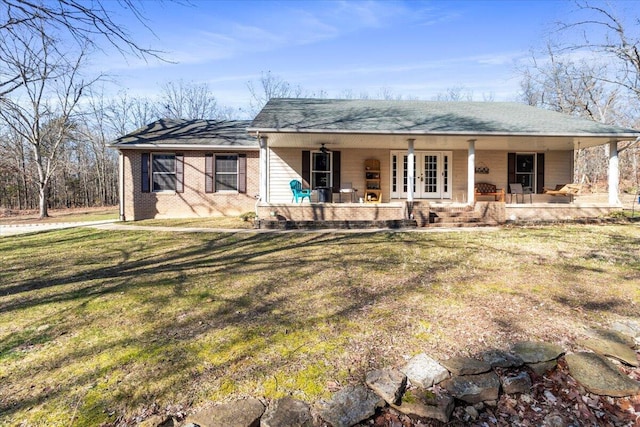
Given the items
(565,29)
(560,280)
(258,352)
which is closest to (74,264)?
(258,352)

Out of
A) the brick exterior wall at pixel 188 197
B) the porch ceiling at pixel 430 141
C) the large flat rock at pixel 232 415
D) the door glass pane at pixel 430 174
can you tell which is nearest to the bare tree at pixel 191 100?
the brick exterior wall at pixel 188 197

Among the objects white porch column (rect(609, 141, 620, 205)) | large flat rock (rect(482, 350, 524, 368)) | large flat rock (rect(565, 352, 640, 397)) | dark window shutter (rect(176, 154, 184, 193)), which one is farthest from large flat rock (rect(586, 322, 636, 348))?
dark window shutter (rect(176, 154, 184, 193))

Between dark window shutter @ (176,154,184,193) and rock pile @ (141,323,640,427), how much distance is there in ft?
40.0

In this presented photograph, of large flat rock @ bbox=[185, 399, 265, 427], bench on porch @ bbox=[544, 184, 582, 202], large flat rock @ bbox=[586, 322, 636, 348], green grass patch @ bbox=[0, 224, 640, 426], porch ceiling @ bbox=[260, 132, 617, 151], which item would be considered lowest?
large flat rock @ bbox=[185, 399, 265, 427]

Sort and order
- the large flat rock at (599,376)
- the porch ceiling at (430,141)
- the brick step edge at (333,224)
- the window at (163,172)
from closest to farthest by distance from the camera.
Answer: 1. the large flat rock at (599,376)
2. the brick step edge at (333,224)
3. the porch ceiling at (430,141)
4. the window at (163,172)

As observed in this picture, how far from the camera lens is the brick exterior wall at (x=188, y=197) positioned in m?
12.9

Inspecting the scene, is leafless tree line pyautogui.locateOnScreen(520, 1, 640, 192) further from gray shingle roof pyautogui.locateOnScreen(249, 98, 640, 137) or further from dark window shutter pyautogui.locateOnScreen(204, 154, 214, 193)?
dark window shutter pyautogui.locateOnScreen(204, 154, 214, 193)

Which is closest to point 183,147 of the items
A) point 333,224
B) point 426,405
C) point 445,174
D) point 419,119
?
point 333,224

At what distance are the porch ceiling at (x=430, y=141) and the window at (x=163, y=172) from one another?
4207 mm

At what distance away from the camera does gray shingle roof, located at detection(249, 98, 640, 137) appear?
958 cm

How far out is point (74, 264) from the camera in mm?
5582

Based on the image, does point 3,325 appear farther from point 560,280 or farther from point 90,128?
point 90,128

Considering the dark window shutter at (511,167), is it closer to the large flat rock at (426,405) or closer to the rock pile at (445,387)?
the rock pile at (445,387)

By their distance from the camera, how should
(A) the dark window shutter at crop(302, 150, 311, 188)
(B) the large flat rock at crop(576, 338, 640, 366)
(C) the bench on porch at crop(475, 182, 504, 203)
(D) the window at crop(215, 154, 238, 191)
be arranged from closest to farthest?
1. (B) the large flat rock at crop(576, 338, 640, 366)
2. (C) the bench on porch at crop(475, 182, 504, 203)
3. (A) the dark window shutter at crop(302, 150, 311, 188)
4. (D) the window at crop(215, 154, 238, 191)
